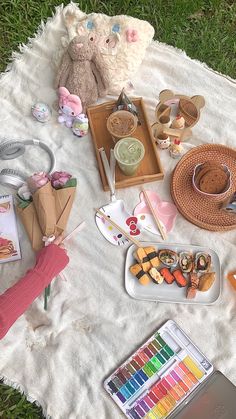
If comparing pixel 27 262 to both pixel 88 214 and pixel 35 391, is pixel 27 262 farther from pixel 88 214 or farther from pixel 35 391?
pixel 35 391

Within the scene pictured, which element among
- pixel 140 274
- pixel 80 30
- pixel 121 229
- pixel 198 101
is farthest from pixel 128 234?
pixel 80 30

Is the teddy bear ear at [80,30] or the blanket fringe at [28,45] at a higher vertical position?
the teddy bear ear at [80,30]

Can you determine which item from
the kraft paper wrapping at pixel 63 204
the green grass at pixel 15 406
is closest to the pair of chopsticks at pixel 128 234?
the kraft paper wrapping at pixel 63 204

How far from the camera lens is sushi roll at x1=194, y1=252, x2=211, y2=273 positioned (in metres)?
1.46

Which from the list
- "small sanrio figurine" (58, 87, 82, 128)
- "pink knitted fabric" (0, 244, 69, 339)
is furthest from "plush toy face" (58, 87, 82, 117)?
"pink knitted fabric" (0, 244, 69, 339)

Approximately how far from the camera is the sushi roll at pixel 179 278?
4.79 feet

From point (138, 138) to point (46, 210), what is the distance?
420mm

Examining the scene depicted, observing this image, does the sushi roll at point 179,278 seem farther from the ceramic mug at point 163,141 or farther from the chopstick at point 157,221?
the ceramic mug at point 163,141

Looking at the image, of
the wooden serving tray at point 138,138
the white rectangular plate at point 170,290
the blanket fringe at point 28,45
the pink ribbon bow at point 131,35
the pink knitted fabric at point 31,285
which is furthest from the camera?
the blanket fringe at point 28,45

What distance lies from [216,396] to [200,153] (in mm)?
791

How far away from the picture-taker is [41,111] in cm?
163

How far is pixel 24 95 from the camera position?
1.72m

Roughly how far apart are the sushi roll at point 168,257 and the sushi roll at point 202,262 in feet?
0.21

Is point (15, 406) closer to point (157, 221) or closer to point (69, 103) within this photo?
point (157, 221)
